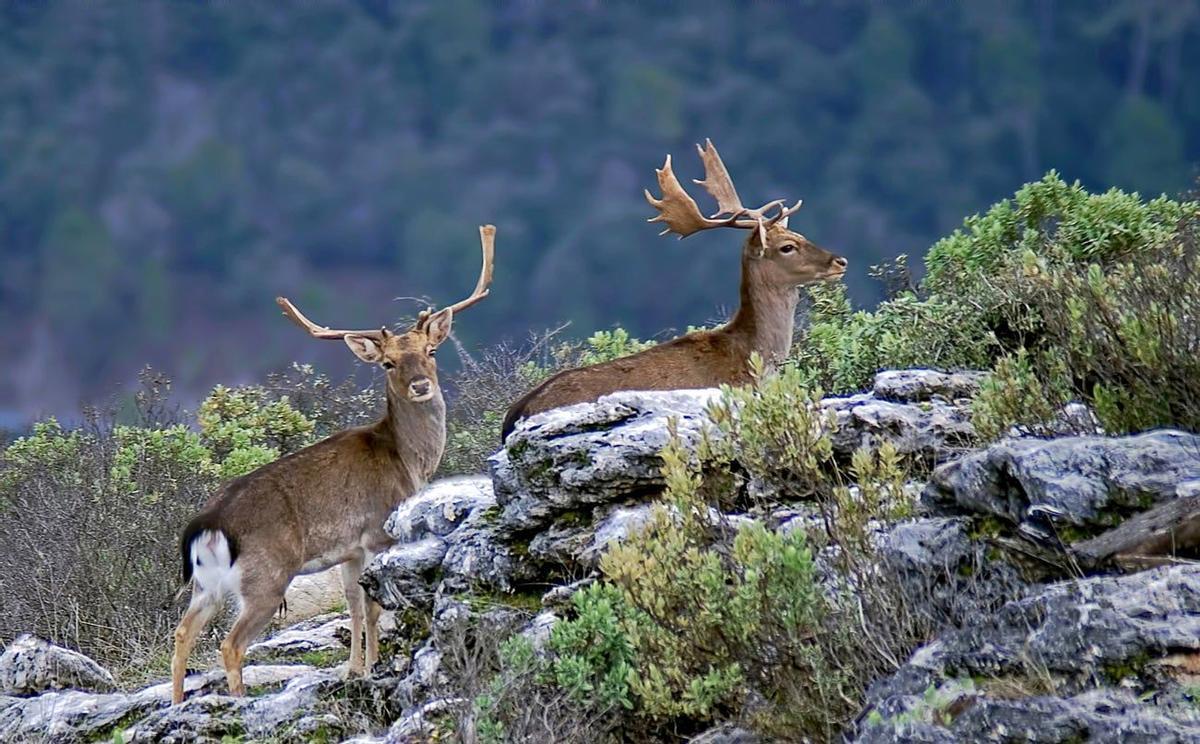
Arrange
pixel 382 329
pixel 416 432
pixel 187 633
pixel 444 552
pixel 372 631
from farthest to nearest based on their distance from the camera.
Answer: pixel 382 329 < pixel 416 432 < pixel 187 633 < pixel 372 631 < pixel 444 552

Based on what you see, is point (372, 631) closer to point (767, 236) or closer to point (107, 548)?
point (107, 548)

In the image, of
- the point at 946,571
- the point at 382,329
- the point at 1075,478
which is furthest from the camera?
the point at 382,329

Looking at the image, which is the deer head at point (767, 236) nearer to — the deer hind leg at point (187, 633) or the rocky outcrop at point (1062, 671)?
the deer hind leg at point (187, 633)

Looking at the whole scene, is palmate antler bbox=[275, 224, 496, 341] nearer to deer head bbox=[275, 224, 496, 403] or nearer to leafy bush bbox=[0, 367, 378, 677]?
deer head bbox=[275, 224, 496, 403]

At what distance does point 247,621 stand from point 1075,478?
15.4 ft

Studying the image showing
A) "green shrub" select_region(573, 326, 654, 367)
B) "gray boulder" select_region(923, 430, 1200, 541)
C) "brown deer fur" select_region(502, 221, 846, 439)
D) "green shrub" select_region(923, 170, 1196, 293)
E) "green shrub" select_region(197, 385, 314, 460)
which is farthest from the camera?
"green shrub" select_region(197, 385, 314, 460)

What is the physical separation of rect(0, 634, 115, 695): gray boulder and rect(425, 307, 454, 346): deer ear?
103 inches

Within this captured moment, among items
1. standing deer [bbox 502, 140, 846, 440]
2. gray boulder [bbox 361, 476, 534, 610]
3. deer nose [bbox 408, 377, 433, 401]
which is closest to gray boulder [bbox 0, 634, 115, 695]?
gray boulder [bbox 361, 476, 534, 610]

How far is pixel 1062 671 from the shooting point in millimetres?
4367

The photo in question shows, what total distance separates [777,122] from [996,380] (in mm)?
44290

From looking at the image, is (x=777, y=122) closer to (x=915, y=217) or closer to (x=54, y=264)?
(x=915, y=217)

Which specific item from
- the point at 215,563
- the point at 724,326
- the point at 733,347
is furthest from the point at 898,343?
the point at 215,563

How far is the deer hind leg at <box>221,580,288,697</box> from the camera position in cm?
828

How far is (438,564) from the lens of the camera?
729 cm
